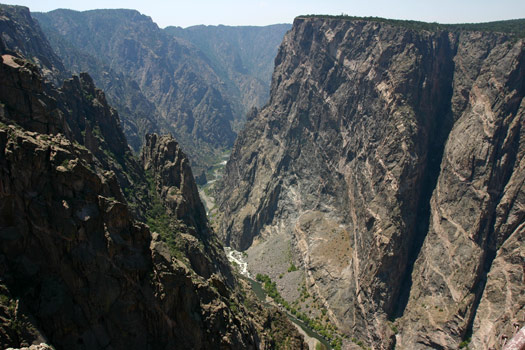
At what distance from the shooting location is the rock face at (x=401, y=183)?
9044 centimetres

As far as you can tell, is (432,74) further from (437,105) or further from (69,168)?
(69,168)

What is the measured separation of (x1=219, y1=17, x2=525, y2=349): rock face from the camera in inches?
3561

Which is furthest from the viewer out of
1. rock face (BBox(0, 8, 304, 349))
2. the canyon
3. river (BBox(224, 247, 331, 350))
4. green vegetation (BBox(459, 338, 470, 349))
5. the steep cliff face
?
the steep cliff face

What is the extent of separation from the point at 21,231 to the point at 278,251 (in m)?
106

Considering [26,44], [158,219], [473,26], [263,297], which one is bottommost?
[263,297]

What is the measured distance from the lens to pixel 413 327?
92.2 meters

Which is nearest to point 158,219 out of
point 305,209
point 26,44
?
point 305,209

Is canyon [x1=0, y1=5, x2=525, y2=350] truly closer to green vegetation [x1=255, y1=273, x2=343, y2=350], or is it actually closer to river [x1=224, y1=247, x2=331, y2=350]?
green vegetation [x1=255, y1=273, x2=343, y2=350]

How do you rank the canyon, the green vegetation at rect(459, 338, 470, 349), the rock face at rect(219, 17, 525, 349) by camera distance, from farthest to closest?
the rock face at rect(219, 17, 525, 349)
the green vegetation at rect(459, 338, 470, 349)
the canyon

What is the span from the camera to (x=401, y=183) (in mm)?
107188

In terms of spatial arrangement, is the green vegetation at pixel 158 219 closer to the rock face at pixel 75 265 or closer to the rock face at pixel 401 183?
the rock face at pixel 75 265

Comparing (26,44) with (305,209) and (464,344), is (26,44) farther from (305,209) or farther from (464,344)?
(464,344)

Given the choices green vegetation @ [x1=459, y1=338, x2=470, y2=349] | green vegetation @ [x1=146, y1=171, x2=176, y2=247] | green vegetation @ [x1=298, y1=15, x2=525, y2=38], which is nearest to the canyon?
green vegetation @ [x1=146, y1=171, x2=176, y2=247]

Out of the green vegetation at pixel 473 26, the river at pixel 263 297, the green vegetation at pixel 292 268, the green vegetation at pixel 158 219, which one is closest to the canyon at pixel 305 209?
the green vegetation at pixel 292 268
